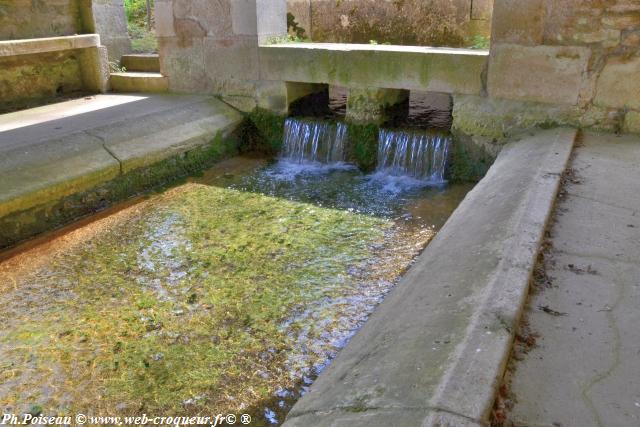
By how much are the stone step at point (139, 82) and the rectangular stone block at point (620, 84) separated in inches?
166

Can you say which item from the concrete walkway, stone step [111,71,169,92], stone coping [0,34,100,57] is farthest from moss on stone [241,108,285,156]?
the concrete walkway

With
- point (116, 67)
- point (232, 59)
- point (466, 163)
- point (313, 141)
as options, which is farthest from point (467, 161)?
point (116, 67)

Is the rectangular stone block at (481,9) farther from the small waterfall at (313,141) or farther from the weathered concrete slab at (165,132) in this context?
the weathered concrete slab at (165,132)

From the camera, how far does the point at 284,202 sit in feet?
14.6

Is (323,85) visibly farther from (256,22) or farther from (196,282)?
(196,282)

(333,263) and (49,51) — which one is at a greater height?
(49,51)

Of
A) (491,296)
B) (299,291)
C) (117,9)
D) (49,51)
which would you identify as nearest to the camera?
(491,296)

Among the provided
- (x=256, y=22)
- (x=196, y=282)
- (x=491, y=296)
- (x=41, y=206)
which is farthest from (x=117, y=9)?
(x=491, y=296)

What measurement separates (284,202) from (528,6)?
2293 mm

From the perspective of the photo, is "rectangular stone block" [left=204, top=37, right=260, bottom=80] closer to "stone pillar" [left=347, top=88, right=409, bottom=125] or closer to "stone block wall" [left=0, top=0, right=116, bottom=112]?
"stone pillar" [left=347, top=88, right=409, bottom=125]

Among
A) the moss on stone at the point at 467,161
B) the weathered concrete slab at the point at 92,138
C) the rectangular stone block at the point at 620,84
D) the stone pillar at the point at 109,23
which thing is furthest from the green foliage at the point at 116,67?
the rectangular stone block at the point at 620,84

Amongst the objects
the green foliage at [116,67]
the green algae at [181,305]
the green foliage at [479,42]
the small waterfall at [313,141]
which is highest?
the green foliage at [479,42]

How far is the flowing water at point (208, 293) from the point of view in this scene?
96.3 inches

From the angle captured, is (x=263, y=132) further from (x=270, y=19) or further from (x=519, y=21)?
(x=519, y=21)
